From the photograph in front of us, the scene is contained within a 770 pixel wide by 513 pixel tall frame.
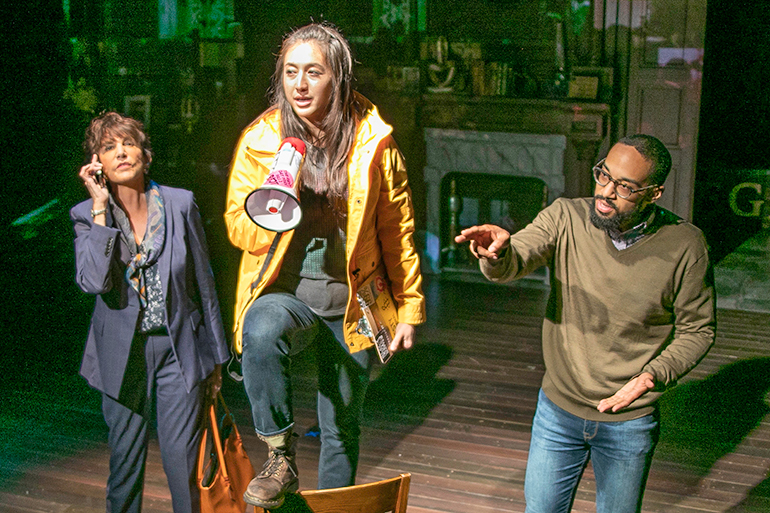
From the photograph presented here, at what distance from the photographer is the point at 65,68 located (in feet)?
17.7

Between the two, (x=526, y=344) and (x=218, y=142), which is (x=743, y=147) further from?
(x=218, y=142)

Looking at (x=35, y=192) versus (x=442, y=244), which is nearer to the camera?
(x=35, y=192)

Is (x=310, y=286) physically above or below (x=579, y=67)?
below

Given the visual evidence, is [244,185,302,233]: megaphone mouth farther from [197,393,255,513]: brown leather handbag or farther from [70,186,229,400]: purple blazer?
[197,393,255,513]: brown leather handbag

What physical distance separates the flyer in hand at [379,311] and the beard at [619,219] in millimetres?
711

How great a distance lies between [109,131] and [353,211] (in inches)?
35.7

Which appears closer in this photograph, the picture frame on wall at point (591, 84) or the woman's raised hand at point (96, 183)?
the woman's raised hand at point (96, 183)

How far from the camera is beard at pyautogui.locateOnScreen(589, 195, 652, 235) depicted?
7.75 ft

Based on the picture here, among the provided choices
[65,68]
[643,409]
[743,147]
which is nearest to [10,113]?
[65,68]

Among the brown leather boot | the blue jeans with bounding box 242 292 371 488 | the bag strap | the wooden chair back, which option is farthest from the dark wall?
the wooden chair back

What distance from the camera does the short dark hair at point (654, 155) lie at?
237 cm

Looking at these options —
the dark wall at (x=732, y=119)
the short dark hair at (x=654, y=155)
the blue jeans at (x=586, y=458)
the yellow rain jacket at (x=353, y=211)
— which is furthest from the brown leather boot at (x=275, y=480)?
the dark wall at (x=732, y=119)

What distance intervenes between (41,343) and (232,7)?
9.57 ft

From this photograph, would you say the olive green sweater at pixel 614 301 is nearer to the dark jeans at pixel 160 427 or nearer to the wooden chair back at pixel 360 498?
the wooden chair back at pixel 360 498
